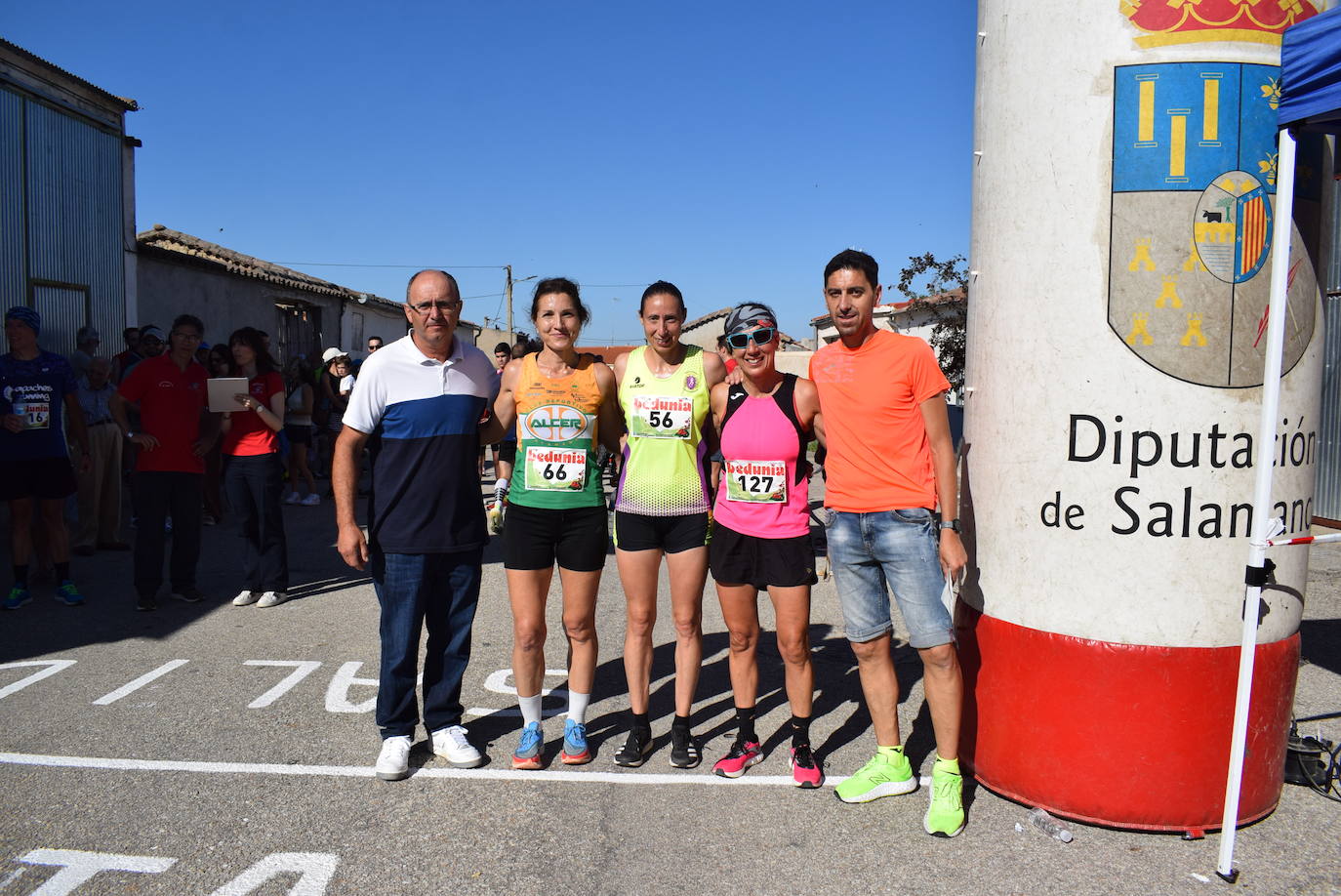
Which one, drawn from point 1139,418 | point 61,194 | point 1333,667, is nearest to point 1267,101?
point 1139,418

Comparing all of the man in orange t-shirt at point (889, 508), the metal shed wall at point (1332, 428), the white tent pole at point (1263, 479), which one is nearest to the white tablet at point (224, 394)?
the man in orange t-shirt at point (889, 508)

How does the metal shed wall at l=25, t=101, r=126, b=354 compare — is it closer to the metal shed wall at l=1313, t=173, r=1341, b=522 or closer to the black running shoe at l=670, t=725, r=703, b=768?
the black running shoe at l=670, t=725, r=703, b=768

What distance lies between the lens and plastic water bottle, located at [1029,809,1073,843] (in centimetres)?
343

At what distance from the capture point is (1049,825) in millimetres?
3502

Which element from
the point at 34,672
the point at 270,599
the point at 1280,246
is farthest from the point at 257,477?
the point at 1280,246

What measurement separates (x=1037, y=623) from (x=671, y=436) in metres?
1.65

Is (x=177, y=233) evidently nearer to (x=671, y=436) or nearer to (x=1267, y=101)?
(x=671, y=436)

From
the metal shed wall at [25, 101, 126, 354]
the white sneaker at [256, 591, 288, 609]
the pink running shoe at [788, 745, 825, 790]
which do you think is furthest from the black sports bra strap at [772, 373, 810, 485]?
the metal shed wall at [25, 101, 126, 354]

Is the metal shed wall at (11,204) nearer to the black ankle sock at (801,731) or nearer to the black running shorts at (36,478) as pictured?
the black running shorts at (36,478)

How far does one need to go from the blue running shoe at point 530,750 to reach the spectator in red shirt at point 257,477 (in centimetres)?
372

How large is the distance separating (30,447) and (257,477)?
5.25ft

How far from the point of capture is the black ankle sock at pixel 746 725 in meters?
4.09

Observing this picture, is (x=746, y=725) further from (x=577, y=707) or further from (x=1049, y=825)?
(x=1049, y=825)

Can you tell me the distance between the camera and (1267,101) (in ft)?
11.0
